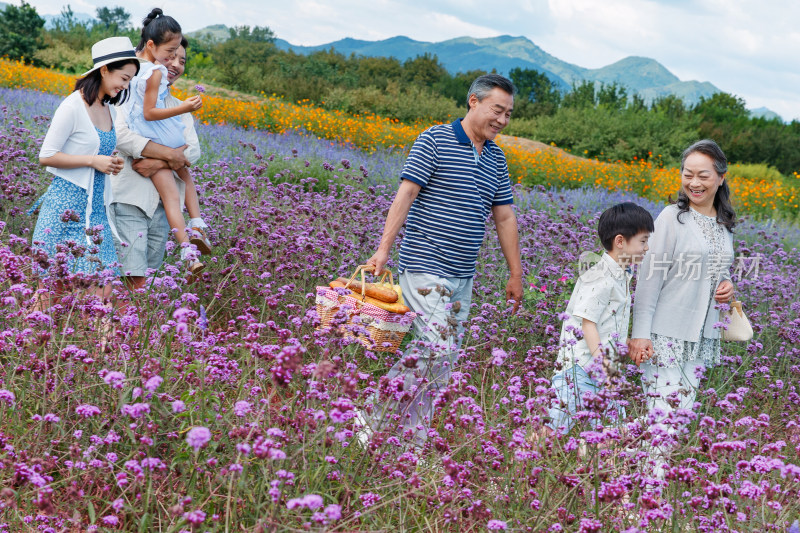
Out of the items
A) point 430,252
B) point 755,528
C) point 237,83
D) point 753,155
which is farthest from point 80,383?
point 753,155

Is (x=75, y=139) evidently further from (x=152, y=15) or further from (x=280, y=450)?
(x=280, y=450)

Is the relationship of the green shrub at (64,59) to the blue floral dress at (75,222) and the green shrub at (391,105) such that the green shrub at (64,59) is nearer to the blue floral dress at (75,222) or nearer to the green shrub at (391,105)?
the green shrub at (391,105)

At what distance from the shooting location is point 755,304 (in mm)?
6082

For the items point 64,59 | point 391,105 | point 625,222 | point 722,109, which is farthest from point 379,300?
point 722,109

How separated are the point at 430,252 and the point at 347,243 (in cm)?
137

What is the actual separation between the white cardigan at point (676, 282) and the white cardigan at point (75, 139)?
2958mm

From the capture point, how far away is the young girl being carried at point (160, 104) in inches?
166

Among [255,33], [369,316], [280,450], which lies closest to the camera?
[280,450]

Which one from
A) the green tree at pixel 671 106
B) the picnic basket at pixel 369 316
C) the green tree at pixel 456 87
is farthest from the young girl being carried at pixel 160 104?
the green tree at pixel 456 87

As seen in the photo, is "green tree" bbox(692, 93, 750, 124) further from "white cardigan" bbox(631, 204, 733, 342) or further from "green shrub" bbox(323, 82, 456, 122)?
"white cardigan" bbox(631, 204, 733, 342)

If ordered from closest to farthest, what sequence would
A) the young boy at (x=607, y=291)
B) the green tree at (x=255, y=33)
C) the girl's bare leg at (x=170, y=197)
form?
the young boy at (x=607, y=291)
the girl's bare leg at (x=170, y=197)
the green tree at (x=255, y=33)

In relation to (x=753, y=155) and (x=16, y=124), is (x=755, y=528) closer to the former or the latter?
(x=16, y=124)

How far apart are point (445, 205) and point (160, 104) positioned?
5.84 ft

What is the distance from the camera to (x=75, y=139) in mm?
3949
